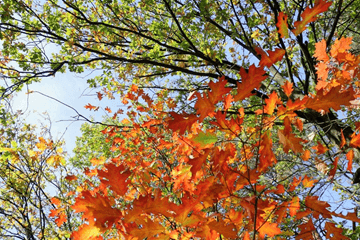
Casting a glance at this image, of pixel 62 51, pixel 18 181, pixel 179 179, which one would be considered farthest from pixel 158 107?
pixel 18 181

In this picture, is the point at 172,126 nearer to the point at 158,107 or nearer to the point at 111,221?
the point at 111,221

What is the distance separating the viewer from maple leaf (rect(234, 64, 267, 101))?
3.47 feet

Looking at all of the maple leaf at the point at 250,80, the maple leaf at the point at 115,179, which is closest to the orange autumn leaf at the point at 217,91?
the maple leaf at the point at 250,80

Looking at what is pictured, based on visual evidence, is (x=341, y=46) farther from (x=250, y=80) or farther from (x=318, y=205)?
(x=250, y=80)

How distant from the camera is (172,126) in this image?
1.13 metres

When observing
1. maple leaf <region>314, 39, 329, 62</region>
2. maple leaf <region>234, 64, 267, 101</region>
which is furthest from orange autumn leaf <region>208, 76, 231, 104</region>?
maple leaf <region>314, 39, 329, 62</region>

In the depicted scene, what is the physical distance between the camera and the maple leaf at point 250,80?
1059 millimetres

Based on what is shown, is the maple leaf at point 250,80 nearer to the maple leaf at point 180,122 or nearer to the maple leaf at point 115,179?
the maple leaf at point 180,122

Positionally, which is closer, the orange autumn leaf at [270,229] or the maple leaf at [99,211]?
the maple leaf at [99,211]

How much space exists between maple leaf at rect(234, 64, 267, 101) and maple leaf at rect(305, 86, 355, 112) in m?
0.26

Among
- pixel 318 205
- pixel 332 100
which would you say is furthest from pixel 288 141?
pixel 318 205

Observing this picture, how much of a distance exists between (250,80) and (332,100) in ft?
1.28

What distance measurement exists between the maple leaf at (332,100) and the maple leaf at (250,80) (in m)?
0.26

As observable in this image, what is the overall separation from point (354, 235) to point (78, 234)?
2.28m
